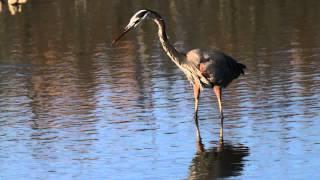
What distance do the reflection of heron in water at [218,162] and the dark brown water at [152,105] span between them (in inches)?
0.8

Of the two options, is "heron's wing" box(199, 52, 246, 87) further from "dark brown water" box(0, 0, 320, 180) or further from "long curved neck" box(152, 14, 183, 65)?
"dark brown water" box(0, 0, 320, 180)

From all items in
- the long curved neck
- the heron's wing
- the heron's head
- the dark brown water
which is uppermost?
the heron's head

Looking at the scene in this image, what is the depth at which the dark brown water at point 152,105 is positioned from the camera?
38.7 ft

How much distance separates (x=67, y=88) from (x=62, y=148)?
5255 mm

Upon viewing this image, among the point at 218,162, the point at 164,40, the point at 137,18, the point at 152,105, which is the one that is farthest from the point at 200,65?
the point at 218,162

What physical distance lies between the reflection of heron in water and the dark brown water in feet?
0.07

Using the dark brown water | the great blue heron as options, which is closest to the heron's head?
the great blue heron

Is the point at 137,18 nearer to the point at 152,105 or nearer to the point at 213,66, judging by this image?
the point at 213,66

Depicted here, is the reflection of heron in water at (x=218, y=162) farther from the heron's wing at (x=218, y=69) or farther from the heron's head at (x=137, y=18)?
the heron's head at (x=137, y=18)

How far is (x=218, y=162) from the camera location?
38.8ft

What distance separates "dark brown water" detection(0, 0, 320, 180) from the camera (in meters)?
11.8

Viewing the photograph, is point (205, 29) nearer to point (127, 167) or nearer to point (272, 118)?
point (272, 118)

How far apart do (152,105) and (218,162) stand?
4.10 metres

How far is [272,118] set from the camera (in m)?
14.2
